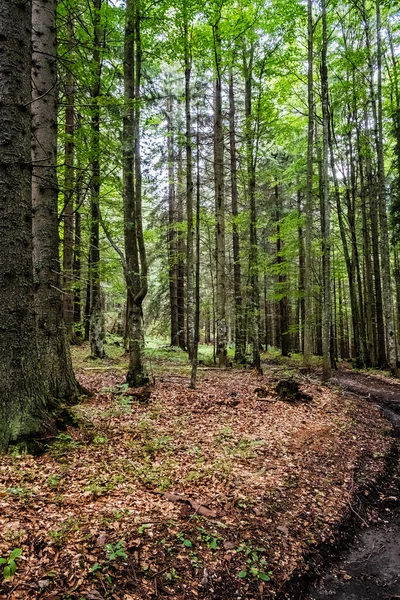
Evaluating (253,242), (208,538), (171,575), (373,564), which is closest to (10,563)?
(171,575)

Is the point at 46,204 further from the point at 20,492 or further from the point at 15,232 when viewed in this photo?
→ the point at 20,492

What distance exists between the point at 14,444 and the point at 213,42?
12136mm

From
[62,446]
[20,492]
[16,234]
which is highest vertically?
[16,234]

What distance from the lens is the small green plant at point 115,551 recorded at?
3234mm

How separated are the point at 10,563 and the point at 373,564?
377 centimetres

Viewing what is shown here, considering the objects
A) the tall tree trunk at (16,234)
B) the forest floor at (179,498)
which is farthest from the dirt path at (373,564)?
the tall tree trunk at (16,234)

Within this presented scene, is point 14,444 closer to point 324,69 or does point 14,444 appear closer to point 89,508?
point 89,508

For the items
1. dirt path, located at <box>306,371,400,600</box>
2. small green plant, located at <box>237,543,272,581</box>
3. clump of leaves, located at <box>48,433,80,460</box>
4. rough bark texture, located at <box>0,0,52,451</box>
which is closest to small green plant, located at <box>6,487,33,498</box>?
rough bark texture, located at <box>0,0,52,451</box>

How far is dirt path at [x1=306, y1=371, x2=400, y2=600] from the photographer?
3.57m

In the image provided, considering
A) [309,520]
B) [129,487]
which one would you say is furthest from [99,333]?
[309,520]

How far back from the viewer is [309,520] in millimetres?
4500

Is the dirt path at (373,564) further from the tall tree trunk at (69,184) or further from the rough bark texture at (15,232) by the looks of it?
the tall tree trunk at (69,184)

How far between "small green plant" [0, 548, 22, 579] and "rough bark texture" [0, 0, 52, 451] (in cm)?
156

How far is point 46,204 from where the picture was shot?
20.5 feet
